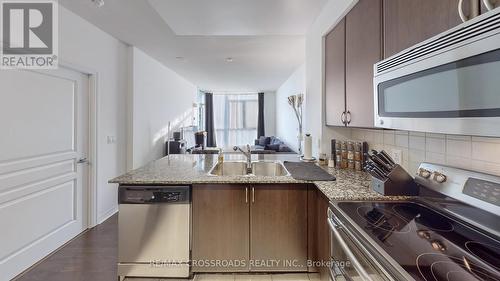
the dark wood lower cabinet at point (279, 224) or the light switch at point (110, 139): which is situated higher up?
the light switch at point (110, 139)

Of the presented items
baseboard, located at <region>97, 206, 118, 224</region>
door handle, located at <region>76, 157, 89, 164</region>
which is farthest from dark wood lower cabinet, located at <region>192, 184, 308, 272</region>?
baseboard, located at <region>97, 206, 118, 224</region>

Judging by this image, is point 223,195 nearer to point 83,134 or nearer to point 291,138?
point 83,134

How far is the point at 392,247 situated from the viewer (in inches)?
35.0

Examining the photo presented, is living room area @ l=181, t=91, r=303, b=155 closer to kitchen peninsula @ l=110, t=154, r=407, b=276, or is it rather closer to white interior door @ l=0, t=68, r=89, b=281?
white interior door @ l=0, t=68, r=89, b=281

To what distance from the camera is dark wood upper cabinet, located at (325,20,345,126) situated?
6.64 feet

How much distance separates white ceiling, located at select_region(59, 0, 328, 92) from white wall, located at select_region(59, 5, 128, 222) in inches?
5.5

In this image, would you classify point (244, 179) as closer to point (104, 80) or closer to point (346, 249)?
point (346, 249)

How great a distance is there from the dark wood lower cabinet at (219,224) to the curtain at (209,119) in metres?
7.79

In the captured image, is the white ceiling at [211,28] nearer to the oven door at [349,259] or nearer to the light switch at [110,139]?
the light switch at [110,139]

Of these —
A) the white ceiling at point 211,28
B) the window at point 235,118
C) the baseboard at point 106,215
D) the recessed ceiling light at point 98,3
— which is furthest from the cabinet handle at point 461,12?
the window at point 235,118

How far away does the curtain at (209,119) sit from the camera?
951 cm

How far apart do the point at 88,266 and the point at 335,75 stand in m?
2.82

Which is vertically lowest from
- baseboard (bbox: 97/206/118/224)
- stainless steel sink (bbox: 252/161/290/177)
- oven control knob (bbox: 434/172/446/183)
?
baseboard (bbox: 97/206/118/224)

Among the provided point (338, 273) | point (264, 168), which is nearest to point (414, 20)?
point (338, 273)
